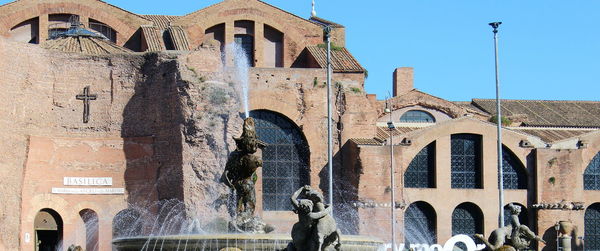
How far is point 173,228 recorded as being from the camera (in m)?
48.8

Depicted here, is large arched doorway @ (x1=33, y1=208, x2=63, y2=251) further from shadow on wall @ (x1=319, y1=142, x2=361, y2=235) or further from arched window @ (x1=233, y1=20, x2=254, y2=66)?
arched window @ (x1=233, y1=20, x2=254, y2=66)

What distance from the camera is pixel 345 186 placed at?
5259 centimetres

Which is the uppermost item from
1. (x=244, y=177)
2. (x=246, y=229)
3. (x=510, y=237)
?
(x=244, y=177)

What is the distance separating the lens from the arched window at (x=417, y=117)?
65.3 metres

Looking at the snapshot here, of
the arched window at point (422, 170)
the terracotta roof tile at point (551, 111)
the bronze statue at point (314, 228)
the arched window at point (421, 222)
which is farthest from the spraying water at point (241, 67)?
the bronze statue at point (314, 228)

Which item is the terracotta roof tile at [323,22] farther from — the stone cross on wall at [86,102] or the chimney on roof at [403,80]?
the stone cross on wall at [86,102]

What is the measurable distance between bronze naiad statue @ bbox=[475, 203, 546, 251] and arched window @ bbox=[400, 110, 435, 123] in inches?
1460

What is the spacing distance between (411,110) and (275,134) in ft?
48.8

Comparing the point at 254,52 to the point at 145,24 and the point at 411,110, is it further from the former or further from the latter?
the point at 411,110

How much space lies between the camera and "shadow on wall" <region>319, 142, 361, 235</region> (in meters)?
51.5

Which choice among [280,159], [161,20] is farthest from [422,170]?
[161,20]

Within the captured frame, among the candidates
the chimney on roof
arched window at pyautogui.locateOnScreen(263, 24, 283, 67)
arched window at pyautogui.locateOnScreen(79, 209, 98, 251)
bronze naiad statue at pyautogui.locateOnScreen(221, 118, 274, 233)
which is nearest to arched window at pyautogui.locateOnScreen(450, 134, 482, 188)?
arched window at pyautogui.locateOnScreen(263, 24, 283, 67)

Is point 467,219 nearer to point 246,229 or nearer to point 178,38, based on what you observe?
point 178,38

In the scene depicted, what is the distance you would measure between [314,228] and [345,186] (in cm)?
3021
